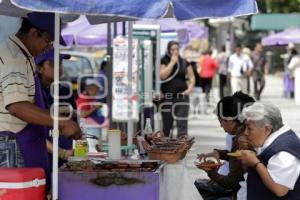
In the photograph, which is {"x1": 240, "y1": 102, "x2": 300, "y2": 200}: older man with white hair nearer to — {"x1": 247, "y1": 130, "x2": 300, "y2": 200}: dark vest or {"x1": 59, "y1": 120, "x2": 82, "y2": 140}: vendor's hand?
{"x1": 247, "y1": 130, "x2": 300, "y2": 200}: dark vest

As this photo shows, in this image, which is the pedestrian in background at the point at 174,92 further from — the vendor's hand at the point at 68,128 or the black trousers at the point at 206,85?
the black trousers at the point at 206,85

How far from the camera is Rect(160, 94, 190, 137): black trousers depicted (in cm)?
1273

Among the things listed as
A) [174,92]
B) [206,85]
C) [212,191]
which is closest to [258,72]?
[206,85]

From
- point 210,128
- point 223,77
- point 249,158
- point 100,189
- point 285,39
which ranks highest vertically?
point 285,39

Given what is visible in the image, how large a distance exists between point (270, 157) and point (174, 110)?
7.84 metres

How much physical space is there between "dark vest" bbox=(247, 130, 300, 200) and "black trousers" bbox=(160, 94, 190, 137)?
7557 mm

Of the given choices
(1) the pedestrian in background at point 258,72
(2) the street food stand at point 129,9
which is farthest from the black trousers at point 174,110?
(1) the pedestrian in background at point 258,72

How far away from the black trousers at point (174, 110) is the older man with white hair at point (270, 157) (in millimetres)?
7556

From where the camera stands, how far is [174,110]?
12766 mm

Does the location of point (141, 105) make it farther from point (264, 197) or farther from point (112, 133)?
point (264, 197)

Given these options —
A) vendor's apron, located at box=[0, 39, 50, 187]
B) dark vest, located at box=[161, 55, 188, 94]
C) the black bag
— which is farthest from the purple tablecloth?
dark vest, located at box=[161, 55, 188, 94]

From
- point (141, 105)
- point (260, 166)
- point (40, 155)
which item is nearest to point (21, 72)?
point (40, 155)

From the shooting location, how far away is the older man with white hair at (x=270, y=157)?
4.87 metres

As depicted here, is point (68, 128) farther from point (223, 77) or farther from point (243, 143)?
point (223, 77)
